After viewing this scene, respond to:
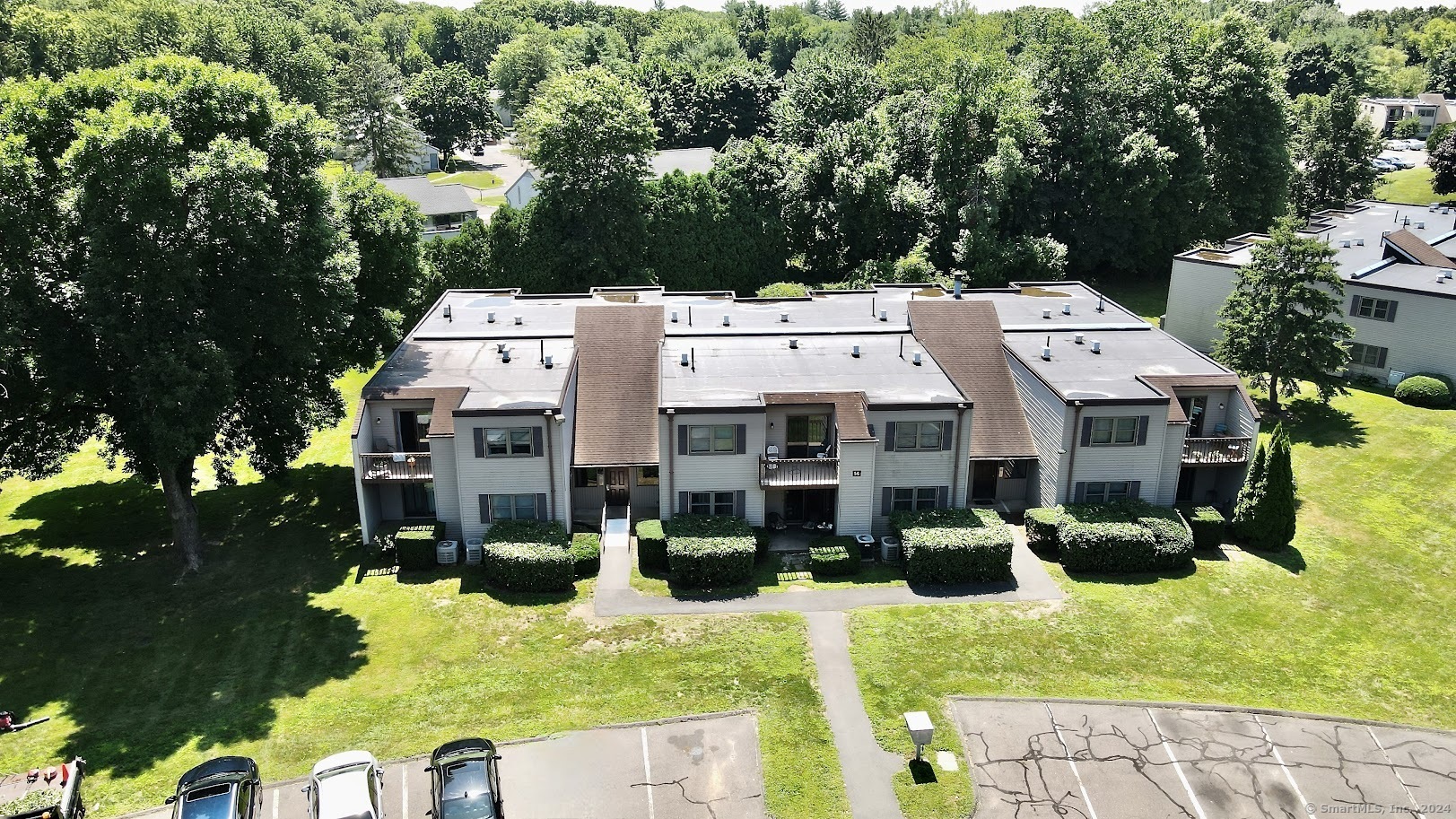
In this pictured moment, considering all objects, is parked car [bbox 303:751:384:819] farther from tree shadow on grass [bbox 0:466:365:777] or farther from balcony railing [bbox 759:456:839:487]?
balcony railing [bbox 759:456:839:487]

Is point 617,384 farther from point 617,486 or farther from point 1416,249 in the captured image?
point 1416,249

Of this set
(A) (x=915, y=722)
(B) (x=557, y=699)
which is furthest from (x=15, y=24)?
(A) (x=915, y=722)

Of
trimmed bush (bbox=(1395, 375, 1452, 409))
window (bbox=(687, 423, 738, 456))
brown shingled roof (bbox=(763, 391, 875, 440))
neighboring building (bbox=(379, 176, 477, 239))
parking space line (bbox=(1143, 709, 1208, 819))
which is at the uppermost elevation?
neighboring building (bbox=(379, 176, 477, 239))

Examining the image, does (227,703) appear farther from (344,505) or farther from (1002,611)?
(1002,611)

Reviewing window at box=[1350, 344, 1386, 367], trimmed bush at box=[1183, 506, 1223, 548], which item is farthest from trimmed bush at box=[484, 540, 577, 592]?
window at box=[1350, 344, 1386, 367]

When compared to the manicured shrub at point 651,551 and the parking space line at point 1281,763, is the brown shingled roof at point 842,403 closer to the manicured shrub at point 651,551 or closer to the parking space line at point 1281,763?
the manicured shrub at point 651,551

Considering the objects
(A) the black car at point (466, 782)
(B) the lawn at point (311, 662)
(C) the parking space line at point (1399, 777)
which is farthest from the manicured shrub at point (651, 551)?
(C) the parking space line at point (1399, 777)
